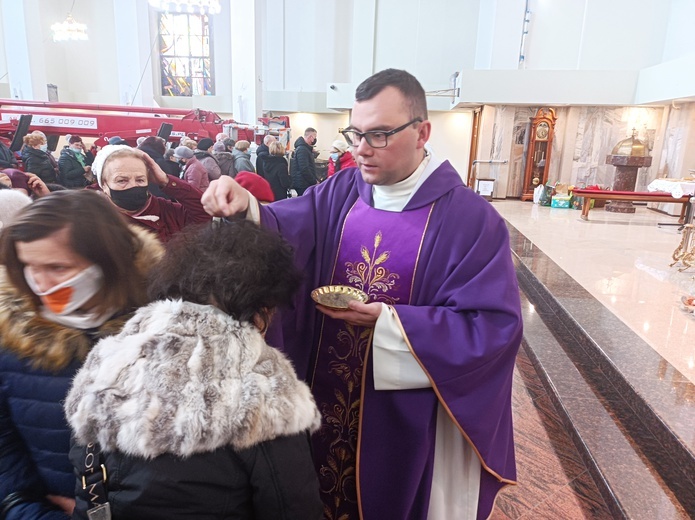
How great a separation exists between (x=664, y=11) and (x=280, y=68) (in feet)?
45.8

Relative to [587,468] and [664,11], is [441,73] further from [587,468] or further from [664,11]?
[587,468]

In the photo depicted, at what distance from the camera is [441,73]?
60.4 ft

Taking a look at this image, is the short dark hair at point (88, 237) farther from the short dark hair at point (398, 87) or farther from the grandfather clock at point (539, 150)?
the grandfather clock at point (539, 150)

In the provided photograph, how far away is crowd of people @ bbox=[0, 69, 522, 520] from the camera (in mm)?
911

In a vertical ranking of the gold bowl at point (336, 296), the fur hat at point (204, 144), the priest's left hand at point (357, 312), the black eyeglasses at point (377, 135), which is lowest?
the priest's left hand at point (357, 312)

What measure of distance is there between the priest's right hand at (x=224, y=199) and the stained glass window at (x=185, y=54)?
78.1 ft

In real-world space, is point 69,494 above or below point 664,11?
below

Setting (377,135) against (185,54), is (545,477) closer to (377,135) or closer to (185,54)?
(377,135)

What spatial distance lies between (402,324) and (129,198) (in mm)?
1524

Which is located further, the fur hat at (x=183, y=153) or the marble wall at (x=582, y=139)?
the marble wall at (x=582, y=139)

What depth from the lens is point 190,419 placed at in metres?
Answer: 0.88

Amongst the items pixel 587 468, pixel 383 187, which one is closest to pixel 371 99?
pixel 383 187

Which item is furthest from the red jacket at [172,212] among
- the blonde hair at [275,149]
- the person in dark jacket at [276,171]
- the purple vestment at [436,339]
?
the blonde hair at [275,149]

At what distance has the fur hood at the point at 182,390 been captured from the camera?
88 centimetres
